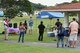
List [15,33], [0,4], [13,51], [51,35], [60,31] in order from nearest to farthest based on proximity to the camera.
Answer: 1. [13,51]
2. [60,31]
3. [51,35]
4. [15,33]
5. [0,4]

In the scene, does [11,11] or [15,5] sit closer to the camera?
[11,11]

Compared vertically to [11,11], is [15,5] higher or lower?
higher

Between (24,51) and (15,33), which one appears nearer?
(24,51)

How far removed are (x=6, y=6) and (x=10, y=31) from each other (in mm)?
4008

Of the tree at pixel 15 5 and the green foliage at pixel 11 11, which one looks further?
the tree at pixel 15 5

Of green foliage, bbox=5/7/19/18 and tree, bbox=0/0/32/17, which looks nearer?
green foliage, bbox=5/7/19/18

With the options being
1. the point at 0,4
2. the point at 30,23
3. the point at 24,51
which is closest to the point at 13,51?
the point at 24,51

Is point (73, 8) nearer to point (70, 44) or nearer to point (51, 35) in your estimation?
point (51, 35)

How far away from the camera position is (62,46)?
21297 mm

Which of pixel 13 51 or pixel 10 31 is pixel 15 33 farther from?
pixel 13 51

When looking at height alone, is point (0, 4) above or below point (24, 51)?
above

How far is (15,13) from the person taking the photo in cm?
3556

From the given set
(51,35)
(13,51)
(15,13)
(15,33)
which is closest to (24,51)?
(13,51)

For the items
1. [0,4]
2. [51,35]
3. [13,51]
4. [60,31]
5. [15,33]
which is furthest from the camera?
[0,4]
